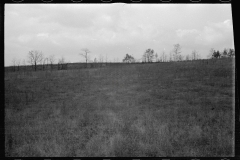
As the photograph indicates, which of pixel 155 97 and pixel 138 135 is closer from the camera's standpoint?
pixel 138 135

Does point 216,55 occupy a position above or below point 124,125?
above

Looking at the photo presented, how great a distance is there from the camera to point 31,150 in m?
4.31

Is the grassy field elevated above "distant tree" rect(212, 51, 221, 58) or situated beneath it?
situated beneath

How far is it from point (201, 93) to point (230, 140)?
7.31 metres

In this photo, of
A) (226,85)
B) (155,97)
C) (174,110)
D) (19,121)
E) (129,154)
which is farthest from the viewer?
(226,85)

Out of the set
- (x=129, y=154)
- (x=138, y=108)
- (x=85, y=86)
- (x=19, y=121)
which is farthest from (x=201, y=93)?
(x=19, y=121)

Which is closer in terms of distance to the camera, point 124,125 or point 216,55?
point 124,125

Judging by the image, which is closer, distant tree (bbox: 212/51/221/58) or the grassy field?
the grassy field

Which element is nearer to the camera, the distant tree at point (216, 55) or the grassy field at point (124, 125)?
the grassy field at point (124, 125)

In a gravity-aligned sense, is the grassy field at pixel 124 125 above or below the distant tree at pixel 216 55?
below
